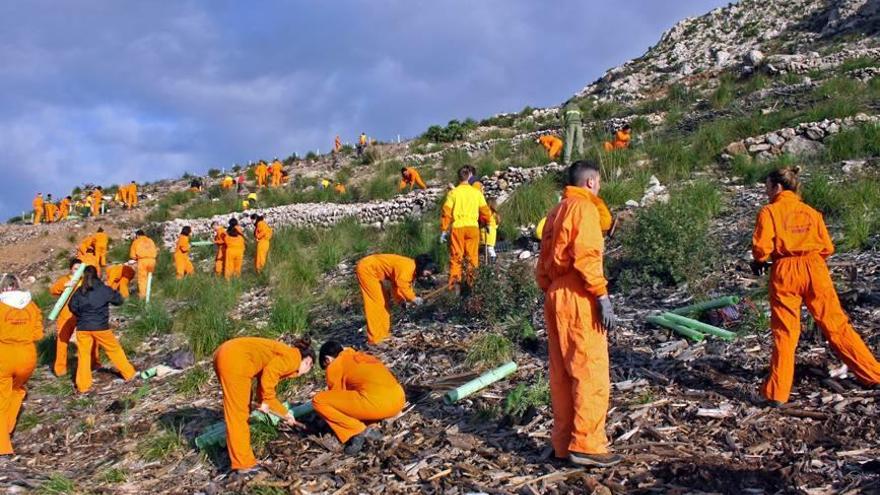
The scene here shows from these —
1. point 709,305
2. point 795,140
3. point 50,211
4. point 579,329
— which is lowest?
point 709,305

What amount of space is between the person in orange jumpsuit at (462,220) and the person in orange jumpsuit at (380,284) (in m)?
0.84

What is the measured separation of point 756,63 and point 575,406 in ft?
75.8

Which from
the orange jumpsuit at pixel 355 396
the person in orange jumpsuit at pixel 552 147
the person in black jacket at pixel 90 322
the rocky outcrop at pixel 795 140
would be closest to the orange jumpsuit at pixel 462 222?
the orange jumpsuit at pixel 355 396

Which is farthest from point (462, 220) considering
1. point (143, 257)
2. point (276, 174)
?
point (276, 174)

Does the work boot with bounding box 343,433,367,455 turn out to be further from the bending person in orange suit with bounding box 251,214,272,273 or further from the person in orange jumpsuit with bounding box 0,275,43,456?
the bending person in orange suit with bounding box 251,214,272,273

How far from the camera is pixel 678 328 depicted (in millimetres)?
6098

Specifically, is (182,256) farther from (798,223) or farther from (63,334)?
(798,223)

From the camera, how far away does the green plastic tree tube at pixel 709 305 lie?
636 centimetres

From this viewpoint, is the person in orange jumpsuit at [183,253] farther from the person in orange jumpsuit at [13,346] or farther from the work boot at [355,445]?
the work boot at [355,445]

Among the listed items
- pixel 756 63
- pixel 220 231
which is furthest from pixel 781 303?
pixel 756 63

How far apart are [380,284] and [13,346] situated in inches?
129

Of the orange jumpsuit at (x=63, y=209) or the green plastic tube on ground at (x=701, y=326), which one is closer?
the green plastic tube on ground at (x=701, y=326)

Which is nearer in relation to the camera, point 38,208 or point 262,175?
point 262,175

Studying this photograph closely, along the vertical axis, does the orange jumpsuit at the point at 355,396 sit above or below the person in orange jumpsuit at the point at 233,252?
below
